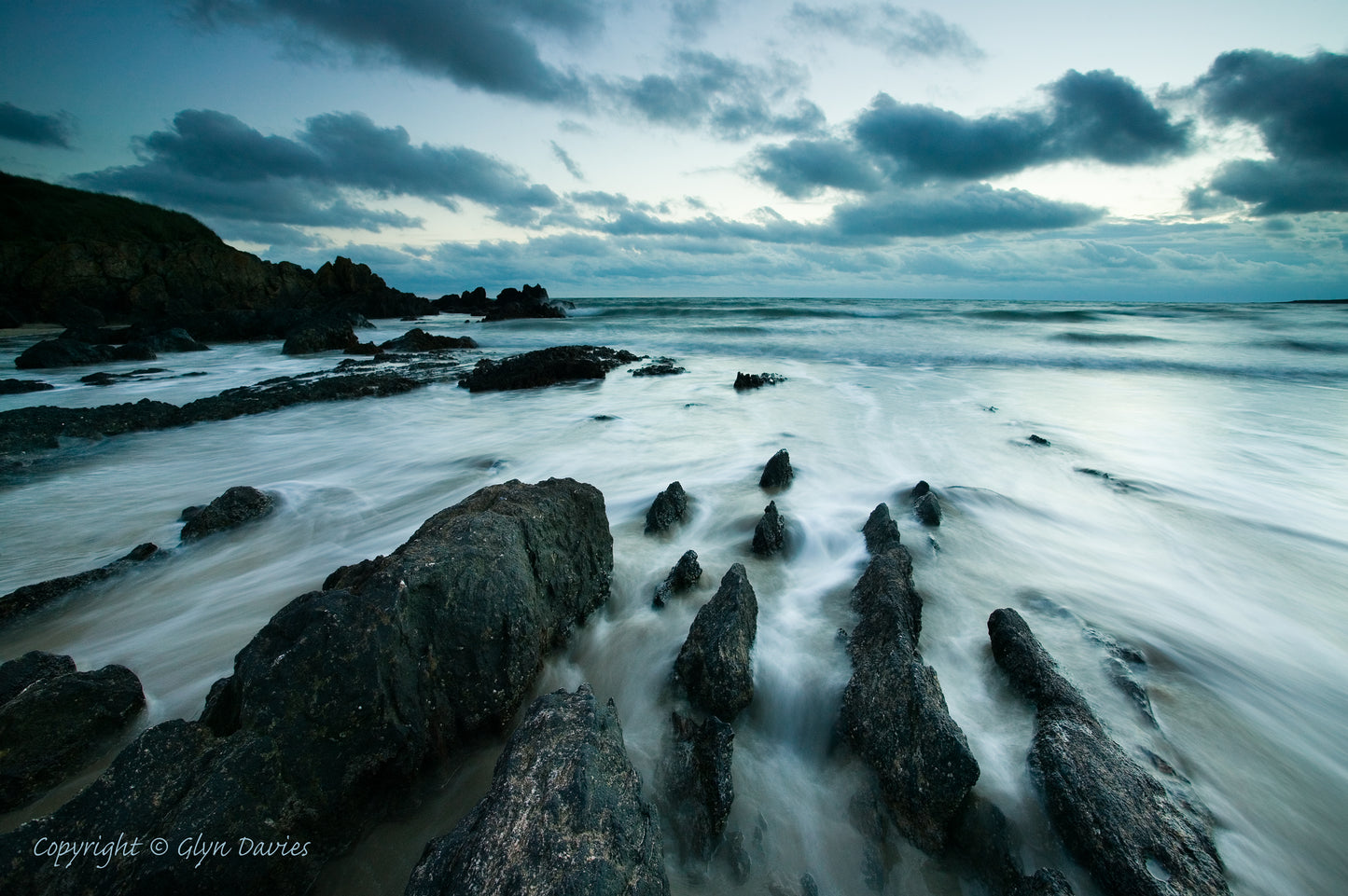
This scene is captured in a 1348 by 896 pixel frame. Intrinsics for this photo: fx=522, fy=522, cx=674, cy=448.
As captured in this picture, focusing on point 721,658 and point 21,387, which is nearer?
point 721,658

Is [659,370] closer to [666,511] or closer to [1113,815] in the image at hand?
[666,511]

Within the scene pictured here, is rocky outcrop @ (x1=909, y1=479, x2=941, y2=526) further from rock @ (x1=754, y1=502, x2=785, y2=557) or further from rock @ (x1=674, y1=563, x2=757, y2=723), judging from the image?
rock @ (x1=674, y1=563, x2=757, y2=723)

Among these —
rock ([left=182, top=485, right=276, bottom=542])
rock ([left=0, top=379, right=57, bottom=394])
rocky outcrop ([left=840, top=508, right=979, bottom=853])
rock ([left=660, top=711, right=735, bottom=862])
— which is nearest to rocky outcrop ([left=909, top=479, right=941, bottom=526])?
rocky outcrop ([left=840, top=508, right=979, bottom=853])

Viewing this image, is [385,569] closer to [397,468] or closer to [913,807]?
[913,807]

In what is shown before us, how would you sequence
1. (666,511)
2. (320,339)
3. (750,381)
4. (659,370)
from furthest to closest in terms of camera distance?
(320,339), (659,370), (750,381), (666,511)

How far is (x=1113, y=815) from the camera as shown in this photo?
1.91m

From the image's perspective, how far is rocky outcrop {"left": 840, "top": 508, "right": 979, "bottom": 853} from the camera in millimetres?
1993

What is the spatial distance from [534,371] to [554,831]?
35.6 ft

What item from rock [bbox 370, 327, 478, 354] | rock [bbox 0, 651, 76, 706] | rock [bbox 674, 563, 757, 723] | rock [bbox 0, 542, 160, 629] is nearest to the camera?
rock [bbox 0, 651, 76, 706]

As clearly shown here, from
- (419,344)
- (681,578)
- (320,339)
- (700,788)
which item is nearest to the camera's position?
(700,788)

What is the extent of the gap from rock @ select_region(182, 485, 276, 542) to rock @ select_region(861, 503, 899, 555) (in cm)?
542

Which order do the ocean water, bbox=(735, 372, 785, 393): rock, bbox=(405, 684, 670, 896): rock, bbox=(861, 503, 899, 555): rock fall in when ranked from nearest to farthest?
bbox=(405, 684, 670, 896): rock < the ocean water < bbox=(861, 503, 899, 555): rock < bbox=(735, 372, 785, 393): rock

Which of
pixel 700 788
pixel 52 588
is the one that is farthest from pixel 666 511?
pixel 52 588

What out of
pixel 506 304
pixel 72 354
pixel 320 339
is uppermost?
pixel 506 304
